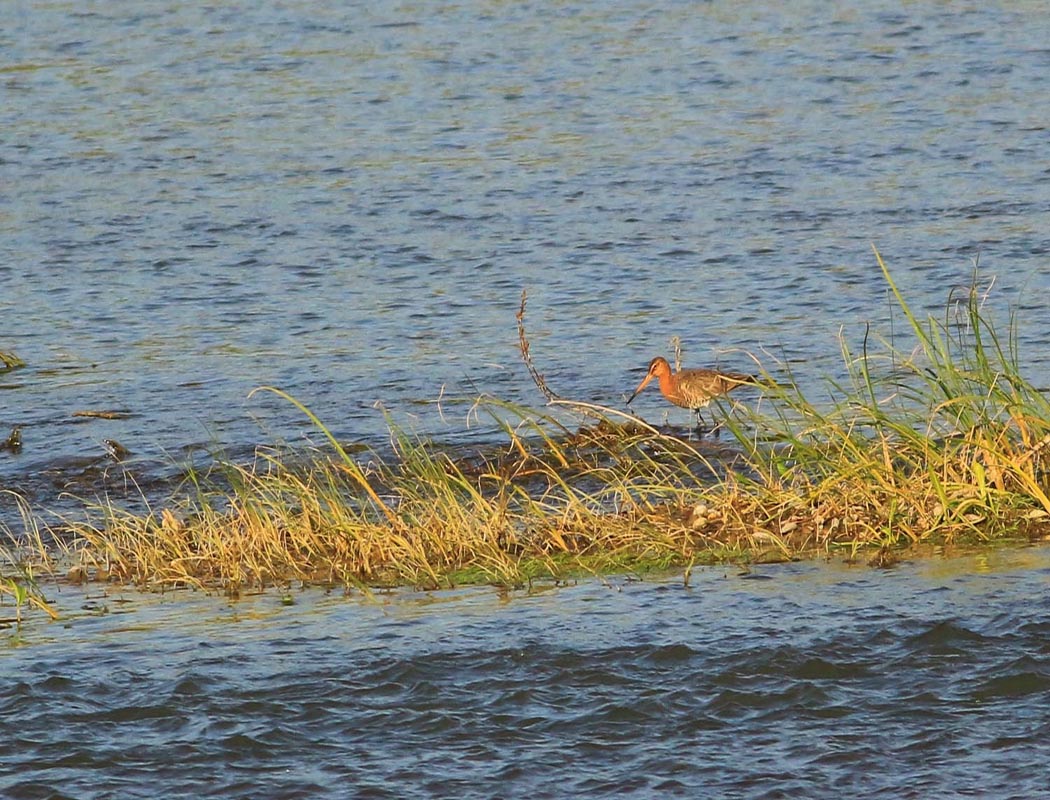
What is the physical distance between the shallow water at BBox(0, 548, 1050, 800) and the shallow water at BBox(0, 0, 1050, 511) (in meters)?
2.81

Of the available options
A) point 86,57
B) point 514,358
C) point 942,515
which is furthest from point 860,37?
point 942,515

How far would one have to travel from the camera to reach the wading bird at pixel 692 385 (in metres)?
9.73

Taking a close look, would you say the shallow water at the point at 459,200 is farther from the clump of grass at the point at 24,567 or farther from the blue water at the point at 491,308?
the clump of grass at the point at 24,567

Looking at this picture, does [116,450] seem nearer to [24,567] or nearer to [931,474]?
→ [24,567]

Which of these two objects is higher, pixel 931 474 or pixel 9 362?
pixel 931 474

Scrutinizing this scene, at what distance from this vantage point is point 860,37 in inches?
818

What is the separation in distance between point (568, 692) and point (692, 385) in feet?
14.1

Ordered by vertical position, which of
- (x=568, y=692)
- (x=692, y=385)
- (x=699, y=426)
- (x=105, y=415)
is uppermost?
(x=568, y=692)

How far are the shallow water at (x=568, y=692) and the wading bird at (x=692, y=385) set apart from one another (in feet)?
9.47

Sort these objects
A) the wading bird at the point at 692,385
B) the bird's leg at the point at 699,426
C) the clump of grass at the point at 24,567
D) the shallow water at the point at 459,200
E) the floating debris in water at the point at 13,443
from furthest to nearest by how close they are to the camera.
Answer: the shallow water at the point at 459,200 → the floating debris in water at the point at 13,443 → the bird's leg at the point at 699,426 → the wading bird at the point at 692,385 → the clump of grass at the point at 24,567

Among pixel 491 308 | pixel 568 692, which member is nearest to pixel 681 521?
pixel 568 692

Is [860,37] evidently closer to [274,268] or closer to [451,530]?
[274,268]

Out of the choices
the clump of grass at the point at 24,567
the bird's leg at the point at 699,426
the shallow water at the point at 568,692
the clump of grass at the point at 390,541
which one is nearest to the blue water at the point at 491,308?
the shallow water at the point at 568,692

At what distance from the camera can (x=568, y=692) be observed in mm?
5938
